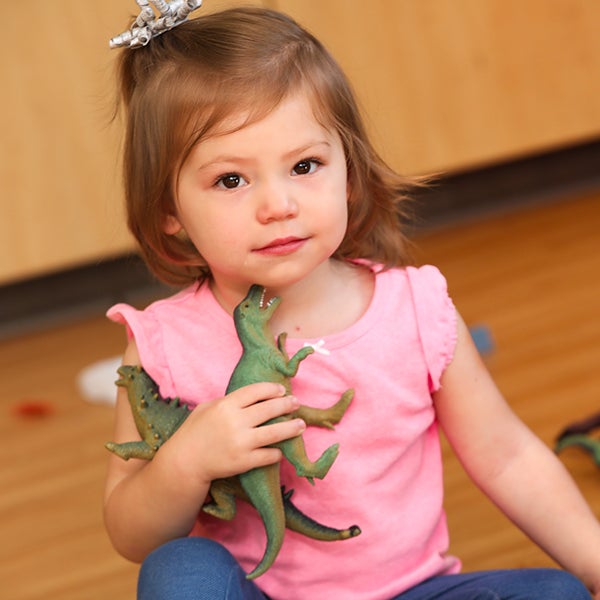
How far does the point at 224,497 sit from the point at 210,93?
31 centimetres

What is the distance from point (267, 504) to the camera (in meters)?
0.82

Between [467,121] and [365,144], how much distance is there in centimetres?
140

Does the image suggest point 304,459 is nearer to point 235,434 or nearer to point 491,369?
point 235,434

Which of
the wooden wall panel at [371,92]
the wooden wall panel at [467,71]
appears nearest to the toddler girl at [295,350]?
the wooden wall panel at [371,92]

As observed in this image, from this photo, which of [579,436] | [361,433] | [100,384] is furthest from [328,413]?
[100,384]

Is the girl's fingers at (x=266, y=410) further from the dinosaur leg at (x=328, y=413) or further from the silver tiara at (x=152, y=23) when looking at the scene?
the silver tiara at (x=152, y=23)

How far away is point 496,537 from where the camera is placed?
125 centimetres

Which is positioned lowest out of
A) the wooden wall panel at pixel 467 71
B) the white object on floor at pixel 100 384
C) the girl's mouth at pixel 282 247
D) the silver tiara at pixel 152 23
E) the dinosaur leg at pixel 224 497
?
the white object on floor at pixel 100 384

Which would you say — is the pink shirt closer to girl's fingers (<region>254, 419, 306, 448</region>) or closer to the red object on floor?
girl's fingers (<region>254, 419, 306, 448</region>)

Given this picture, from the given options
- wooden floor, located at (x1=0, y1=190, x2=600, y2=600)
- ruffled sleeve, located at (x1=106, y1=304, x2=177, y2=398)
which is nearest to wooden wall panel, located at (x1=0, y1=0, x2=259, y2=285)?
wooden floor, located at (x1=0, y1=190, x2=600, y2=600)

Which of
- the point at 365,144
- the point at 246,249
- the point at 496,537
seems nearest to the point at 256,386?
the point at 246,249

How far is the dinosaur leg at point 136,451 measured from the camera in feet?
2.82

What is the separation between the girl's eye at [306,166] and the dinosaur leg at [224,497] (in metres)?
0.24

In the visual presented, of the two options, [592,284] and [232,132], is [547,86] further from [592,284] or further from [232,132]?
[232,132]
